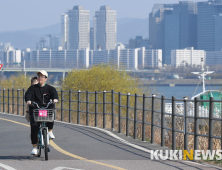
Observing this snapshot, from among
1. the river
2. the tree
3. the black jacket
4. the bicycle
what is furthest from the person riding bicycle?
the tree

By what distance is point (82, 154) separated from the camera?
948 centimetres

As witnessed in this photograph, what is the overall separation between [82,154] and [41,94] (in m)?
1.62

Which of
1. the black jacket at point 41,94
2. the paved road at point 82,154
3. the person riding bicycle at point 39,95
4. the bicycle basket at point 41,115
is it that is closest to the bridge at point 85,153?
the paved road at point 82,154

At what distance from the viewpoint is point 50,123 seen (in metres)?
8.84

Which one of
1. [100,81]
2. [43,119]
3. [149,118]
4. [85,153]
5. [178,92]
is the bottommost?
[178,92]

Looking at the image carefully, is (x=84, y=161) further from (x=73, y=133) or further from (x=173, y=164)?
(x=73, y=133)

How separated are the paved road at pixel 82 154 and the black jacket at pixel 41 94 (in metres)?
1.11

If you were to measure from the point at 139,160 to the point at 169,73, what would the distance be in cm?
17461

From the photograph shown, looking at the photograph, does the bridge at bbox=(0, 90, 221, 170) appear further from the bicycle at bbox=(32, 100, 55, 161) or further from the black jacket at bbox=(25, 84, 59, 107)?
the black jacket at bbox=(25, 84, 59, 107)

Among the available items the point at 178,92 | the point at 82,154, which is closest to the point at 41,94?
the point at 82,154

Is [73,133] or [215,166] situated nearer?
[215,166]

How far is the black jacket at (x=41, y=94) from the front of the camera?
28.6 ft

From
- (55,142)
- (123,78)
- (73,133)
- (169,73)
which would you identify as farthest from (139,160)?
(169,73)

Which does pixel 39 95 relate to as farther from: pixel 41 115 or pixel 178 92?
pixel 178 92
